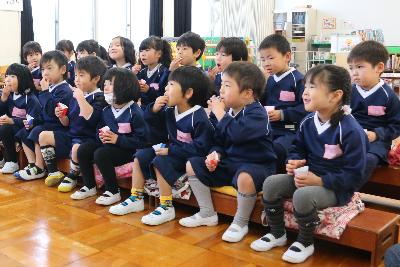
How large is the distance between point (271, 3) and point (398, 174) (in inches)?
309

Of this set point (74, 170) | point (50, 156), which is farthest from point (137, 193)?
point (50, 156)

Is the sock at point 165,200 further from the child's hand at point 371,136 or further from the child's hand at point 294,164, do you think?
the child's hand at point 371,136

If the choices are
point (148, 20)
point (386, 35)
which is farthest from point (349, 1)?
point (148, 20)

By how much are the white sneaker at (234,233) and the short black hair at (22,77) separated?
199 cm

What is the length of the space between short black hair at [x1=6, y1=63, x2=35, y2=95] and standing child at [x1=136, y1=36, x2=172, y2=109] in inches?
31.7

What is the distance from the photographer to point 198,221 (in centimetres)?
226

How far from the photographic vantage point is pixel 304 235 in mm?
1890

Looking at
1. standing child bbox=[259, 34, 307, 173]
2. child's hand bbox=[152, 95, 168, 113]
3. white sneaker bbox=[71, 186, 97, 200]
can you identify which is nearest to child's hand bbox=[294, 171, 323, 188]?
standing child bbox=[259, 34, 307, 173]

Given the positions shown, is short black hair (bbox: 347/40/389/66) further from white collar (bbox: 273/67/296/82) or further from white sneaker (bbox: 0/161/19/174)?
white sneaker (bbox: 0/161/19/174)

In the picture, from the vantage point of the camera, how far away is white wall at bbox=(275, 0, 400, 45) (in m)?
8.17

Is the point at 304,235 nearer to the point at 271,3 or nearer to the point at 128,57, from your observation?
the point at 128,57

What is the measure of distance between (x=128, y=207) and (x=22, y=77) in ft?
4.83

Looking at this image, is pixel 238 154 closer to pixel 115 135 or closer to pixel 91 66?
pixel 115 135

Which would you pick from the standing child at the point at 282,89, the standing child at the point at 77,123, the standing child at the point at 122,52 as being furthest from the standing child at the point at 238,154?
the standing child at the point at 122,52
